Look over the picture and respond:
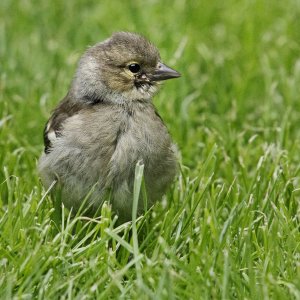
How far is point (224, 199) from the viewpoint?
→ 14.6 ft

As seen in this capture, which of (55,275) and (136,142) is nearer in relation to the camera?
(55,275)

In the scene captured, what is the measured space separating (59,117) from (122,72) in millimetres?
419

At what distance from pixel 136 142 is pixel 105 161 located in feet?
0.63

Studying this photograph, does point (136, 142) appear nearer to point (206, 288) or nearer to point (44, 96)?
point (206, 288)

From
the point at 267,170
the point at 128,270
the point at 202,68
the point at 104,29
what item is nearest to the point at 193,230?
the point at 128,270

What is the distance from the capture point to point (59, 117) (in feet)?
15.5

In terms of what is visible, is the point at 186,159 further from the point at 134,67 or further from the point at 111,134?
the point at 111,134

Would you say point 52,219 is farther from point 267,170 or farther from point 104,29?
point 104,29

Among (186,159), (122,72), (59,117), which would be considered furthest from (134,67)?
(186,159)

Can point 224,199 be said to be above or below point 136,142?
below

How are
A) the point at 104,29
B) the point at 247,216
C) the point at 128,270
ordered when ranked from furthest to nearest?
the point at 104,29, the point at 247,216, the point at 128,270

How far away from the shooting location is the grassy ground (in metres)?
3.66

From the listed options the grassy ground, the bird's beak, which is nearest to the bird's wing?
the grassy ground

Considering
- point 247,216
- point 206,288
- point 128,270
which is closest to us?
point 206,288
